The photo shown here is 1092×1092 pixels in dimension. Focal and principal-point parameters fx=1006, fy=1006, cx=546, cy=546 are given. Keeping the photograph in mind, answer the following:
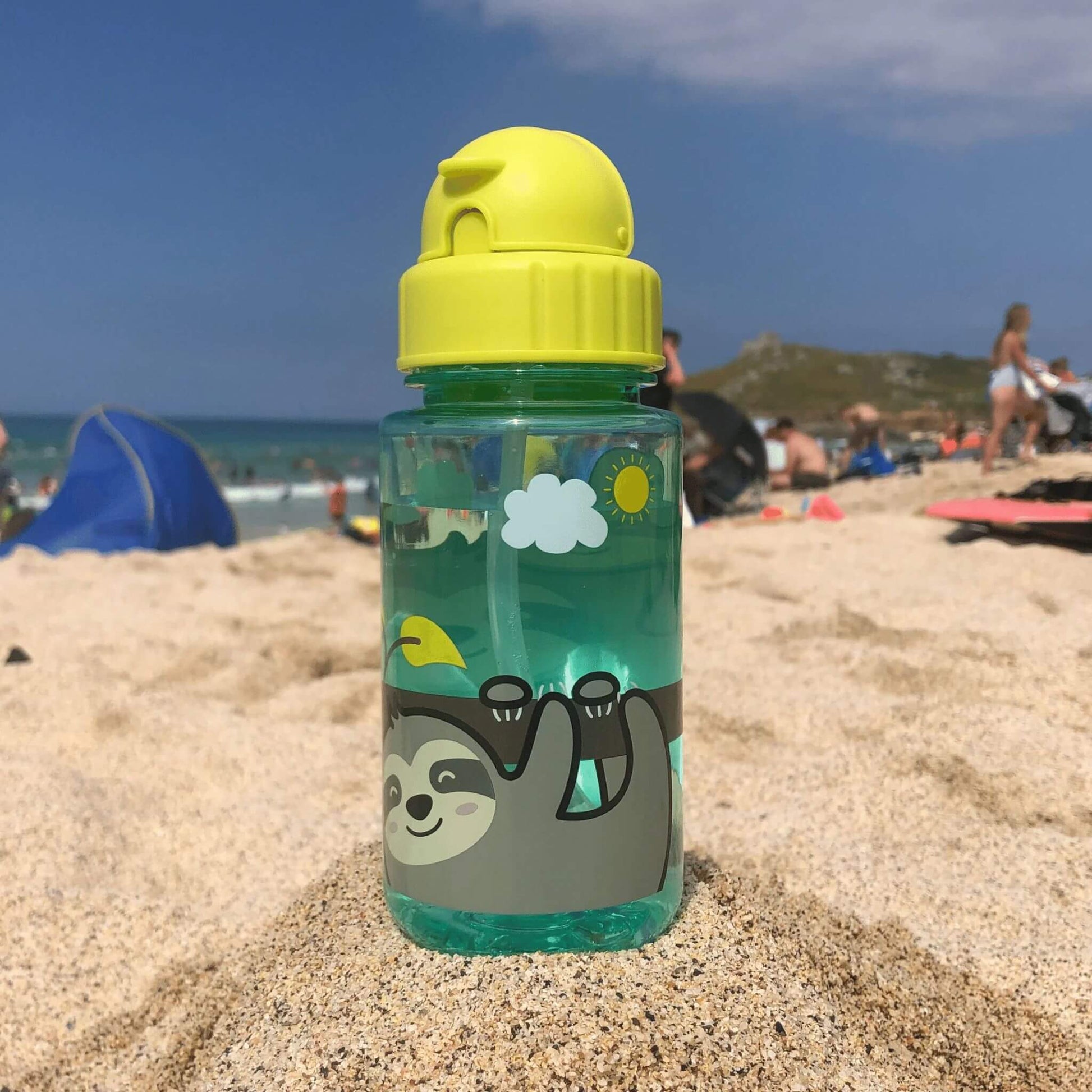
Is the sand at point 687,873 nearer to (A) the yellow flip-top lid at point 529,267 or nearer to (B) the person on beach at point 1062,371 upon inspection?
(A) the yellow flip-top lid at point 529,267

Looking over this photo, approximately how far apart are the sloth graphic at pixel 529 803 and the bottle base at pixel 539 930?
3 centimetres

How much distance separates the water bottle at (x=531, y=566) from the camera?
3.30 feet

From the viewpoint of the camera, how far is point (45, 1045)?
4.15 ft

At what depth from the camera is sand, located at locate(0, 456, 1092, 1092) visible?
0.98m

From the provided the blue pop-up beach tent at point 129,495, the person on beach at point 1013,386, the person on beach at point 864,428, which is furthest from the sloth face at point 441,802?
the person on beach at point 864,428

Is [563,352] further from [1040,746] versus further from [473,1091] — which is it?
[1040,746]

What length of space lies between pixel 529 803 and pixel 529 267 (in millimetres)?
535

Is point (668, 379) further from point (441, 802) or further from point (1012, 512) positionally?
point (441, 802)

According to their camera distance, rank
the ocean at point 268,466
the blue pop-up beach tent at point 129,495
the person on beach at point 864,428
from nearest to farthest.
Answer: the blue pop-up beach tent at point 129,495
the person on beach at point 864,428
the ocean at point 268,466

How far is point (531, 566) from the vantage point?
1.00m

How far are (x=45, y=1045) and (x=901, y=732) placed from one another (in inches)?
63.1

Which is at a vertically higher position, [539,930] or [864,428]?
[864,428]

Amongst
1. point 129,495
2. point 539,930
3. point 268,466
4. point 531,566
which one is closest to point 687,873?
point 539,930

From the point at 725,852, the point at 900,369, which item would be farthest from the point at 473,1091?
the point at 900,369
